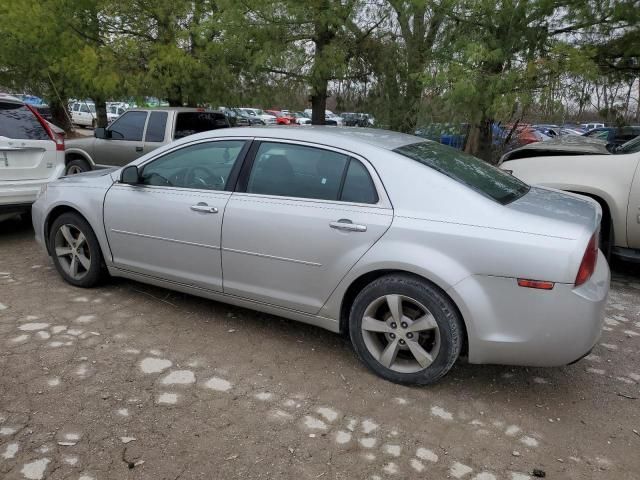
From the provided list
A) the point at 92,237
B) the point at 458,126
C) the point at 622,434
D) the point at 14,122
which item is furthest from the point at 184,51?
the point at 622,434

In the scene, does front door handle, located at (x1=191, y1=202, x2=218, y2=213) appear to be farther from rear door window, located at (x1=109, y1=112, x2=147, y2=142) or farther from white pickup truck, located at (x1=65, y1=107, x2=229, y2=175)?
rear door window, located at (x1=109, y1=112, x2=147, y2=142)

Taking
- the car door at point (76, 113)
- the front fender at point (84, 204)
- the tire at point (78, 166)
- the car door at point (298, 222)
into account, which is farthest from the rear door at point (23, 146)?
the car door at point (76, 113)

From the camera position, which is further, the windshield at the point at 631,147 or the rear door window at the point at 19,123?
the rear door window at the point at 19,123

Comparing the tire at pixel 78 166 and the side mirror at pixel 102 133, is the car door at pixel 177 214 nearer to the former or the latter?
the side mirror at pixel 102 133

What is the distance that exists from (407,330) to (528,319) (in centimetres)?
68

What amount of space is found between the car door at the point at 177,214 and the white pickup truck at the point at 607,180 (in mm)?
2878

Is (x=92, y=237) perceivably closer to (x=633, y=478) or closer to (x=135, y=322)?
(x=135, y=322)

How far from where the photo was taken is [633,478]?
102 inches

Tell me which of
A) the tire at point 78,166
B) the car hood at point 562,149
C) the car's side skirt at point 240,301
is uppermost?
the car hood at point 562,149

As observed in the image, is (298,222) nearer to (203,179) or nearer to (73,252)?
(203,179)

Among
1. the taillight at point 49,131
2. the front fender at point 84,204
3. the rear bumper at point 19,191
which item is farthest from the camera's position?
the taillight at point 49,131

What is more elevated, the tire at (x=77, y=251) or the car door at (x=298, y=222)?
the car door at (x=298, y=222)

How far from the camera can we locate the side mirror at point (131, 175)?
4211mm

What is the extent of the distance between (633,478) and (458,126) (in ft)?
19.4
